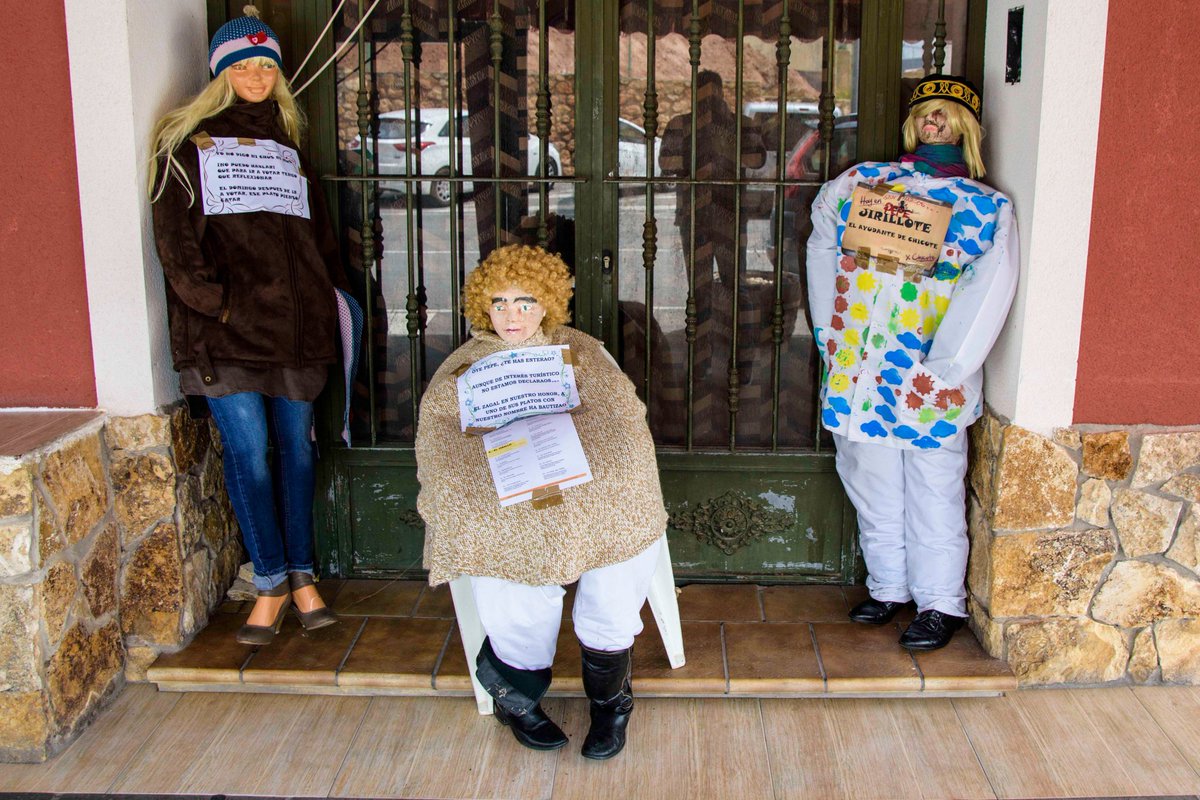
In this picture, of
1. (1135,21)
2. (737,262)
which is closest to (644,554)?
(737,262)

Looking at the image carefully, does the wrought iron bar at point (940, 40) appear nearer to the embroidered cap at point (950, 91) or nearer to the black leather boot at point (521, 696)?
the embroidered cap at point (950, 91)

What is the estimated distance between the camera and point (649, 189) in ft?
10.4

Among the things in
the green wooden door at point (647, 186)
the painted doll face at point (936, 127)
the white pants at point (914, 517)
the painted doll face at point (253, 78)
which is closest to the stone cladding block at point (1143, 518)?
the white pants at point (914, 517)

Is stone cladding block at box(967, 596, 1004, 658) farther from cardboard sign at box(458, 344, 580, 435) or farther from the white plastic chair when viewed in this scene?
cardboard sign at box(458, 344, 580, 435)

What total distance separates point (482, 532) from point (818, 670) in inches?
40.7

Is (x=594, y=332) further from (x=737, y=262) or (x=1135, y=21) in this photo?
(x=1135, y=21)

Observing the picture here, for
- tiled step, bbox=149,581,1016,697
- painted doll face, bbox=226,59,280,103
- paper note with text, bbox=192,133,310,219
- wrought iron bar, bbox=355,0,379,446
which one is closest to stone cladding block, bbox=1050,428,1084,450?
tiled step, bbox=149,581,1016,697

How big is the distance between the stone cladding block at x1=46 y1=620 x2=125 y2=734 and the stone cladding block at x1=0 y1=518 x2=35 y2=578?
0.77 feet

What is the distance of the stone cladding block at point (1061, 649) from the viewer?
2900mm

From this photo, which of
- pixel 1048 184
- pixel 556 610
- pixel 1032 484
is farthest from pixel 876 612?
pixel 1048 184

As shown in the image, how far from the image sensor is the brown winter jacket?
2707mm

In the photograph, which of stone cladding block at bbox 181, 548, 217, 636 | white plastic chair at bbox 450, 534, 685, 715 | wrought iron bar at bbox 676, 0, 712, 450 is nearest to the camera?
white plastic chair at bbox 450, 534, 685, 715

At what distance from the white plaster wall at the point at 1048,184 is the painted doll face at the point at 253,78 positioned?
196 cm

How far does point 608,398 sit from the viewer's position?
2627mm
